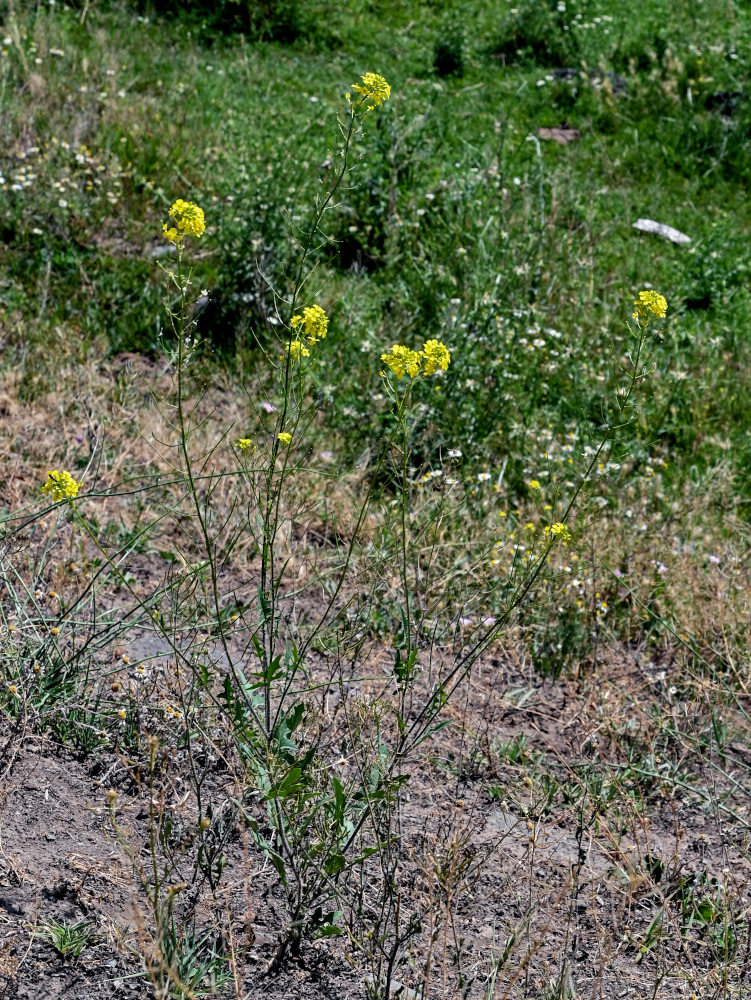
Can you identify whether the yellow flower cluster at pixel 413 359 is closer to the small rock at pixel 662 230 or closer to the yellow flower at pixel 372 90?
the yellow flower at pixel 372 90

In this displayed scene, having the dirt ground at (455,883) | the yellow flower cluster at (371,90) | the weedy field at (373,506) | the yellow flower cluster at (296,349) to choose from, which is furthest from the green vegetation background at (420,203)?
the dirt ground at (455,883)

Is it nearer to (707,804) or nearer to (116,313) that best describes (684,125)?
Answer: (116,313)

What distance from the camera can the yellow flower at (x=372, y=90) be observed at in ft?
7.34

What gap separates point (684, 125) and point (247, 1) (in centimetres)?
382

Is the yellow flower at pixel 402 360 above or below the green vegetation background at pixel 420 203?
above

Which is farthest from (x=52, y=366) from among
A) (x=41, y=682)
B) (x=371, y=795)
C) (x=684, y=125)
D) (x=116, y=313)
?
(x=684, y=125)

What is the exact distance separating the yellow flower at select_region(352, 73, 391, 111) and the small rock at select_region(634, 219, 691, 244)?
466 centimetres

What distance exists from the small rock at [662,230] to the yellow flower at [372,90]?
15.3 ft

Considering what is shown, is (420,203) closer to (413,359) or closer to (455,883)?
(413,359)

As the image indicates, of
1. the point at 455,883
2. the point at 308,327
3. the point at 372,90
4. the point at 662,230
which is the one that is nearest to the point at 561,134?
the point at 662,230

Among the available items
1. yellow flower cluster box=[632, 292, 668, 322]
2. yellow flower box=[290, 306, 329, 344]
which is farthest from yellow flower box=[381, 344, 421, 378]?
yellow flower cluster box=[632, 292, 668, 322]

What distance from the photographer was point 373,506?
4215 millimetres

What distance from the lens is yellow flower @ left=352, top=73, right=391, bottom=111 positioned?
2.24m

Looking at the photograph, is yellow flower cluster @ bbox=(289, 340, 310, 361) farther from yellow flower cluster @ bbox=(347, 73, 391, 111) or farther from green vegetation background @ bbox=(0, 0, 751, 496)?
green vegetation background @ bbox=(0, 0, 751, 496)
